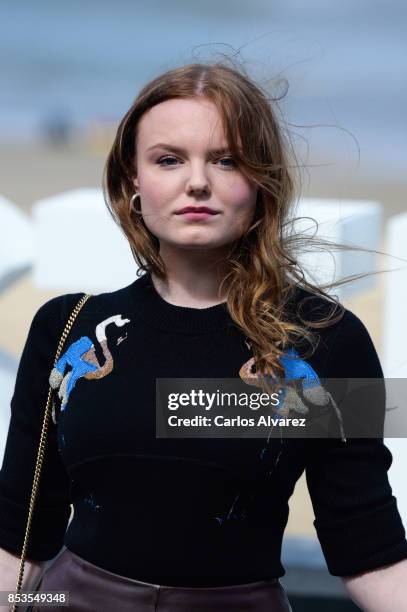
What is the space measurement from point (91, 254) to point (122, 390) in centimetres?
127

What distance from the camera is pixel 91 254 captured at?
337cm

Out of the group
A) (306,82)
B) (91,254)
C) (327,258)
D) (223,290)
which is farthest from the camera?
(91,254)

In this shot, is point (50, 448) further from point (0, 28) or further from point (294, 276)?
point (0, 28)

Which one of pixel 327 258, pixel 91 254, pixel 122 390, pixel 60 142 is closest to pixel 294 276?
pixel 122 390

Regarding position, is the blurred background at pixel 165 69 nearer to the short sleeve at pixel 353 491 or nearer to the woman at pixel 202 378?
the woman at pixel 202 378

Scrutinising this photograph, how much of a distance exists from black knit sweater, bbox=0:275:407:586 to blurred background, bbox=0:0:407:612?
470 millimetres

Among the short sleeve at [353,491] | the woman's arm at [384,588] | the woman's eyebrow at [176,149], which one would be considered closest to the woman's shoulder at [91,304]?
the woman's eyebrow at [176,149]

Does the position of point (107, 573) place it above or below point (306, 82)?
below

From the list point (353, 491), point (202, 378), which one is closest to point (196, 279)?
point (202, 378)

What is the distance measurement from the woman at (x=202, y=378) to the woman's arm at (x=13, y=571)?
0.03 m

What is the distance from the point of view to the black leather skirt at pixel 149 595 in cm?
202

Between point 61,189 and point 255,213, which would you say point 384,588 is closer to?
point 255,213

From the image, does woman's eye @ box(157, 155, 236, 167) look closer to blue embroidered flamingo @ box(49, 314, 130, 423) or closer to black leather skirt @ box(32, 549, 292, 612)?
blue embroidered flamingo @ box(49, 314, 130, 423)

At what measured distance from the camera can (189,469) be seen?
2.04 m
